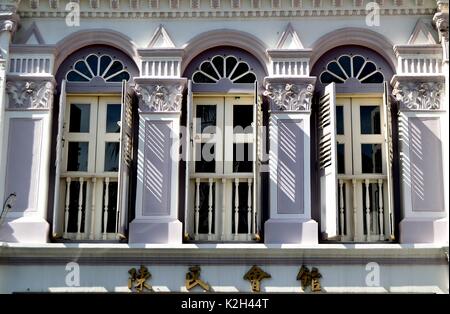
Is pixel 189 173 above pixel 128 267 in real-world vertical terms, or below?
above

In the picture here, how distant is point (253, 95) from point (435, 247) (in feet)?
9.35

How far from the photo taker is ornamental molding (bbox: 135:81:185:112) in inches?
386

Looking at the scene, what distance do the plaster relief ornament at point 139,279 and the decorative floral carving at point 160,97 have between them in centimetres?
198

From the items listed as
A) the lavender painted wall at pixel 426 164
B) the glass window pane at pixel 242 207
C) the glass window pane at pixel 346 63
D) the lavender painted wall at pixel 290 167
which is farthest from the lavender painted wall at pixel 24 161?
the lavender painted wall at pixel 426 164

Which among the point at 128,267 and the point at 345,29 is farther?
the point at 345,29

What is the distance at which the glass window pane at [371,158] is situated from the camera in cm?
980

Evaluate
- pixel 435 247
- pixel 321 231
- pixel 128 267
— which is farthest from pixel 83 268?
pixel 435 247

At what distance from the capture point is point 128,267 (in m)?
9.32

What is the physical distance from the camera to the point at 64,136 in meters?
9.77

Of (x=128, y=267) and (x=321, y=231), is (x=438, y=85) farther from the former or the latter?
(x=128, y=267)

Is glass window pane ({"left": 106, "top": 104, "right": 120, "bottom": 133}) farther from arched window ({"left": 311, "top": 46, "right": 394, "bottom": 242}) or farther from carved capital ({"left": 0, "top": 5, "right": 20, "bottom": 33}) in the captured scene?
arched window ({"left": 311, "top": 46, "right": 394, "bottom": 242})

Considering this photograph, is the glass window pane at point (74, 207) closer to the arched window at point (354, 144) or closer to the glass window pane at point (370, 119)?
the arched window at point (354, 144)
